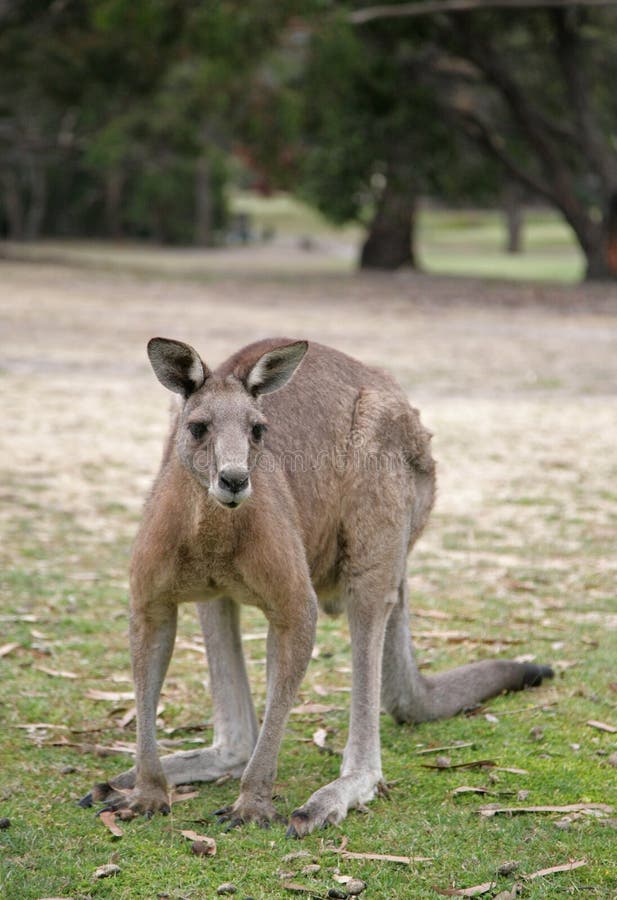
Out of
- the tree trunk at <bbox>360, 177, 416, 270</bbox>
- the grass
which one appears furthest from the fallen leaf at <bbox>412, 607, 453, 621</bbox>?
the tree trunk at <bbox>360, 177, 416, 270</bbox>

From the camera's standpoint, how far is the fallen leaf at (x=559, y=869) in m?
3.15

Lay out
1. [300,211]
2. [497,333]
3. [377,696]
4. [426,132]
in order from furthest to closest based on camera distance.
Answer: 1. [300,211]
2. [426,132]
3. [497,333]
4. [377,696]

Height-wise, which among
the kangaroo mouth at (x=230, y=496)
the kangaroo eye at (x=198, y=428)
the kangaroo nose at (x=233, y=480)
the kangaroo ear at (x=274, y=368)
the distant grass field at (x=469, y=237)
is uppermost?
the kangaroo ear at (x=274, y=368)

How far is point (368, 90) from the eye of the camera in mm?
21469

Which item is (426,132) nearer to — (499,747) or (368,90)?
(368,90)

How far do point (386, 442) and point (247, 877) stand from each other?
4.45 ft

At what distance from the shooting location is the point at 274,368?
347 centimetres

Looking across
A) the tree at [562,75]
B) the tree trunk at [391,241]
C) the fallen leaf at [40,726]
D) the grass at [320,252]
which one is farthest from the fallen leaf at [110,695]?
the tree trunk at [391,241]

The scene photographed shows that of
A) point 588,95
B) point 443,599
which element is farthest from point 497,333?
point 443,599

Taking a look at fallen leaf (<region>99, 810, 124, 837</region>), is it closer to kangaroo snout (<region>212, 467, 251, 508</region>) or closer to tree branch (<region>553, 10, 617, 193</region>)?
kangaroo snout (<region>212, 467, 251, 508</region>)

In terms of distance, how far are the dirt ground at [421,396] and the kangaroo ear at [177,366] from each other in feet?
8.63

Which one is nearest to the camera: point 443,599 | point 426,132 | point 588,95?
point 443,599

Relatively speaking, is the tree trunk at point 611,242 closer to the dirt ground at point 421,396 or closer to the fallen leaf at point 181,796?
the dirt ground at point 421,396

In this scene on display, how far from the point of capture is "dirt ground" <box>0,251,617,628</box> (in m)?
6.70
